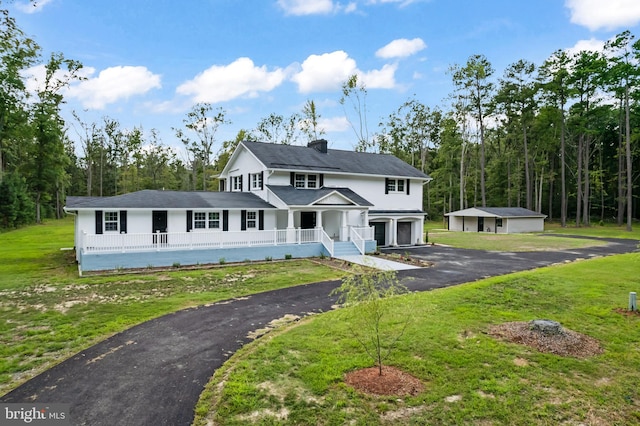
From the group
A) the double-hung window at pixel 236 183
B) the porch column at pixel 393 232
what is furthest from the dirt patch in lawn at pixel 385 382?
the double-hung window at pixel 236 183

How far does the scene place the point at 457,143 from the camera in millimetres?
52406

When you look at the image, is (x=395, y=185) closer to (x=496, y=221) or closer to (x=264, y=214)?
(x=264, y=214)

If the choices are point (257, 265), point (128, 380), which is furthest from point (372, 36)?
point (128, 380)

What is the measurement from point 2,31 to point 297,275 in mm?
13725

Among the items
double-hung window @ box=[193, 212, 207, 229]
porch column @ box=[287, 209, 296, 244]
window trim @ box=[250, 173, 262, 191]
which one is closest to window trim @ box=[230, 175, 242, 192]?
window trim @ box=[250, 173, 262, 191]

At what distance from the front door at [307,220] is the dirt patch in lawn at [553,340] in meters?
15.7

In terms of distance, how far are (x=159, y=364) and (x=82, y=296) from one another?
6.87 meters

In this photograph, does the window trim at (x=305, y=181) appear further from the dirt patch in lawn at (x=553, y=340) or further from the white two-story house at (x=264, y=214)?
the dirt patch in lawn at (x=553, y=340)

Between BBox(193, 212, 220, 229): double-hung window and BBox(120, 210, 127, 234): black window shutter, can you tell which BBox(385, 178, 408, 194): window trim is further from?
BBox(120, 210, 127, 234): black window shutter

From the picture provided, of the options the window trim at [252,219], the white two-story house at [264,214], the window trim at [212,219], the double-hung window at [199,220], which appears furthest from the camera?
the window trim at [252,219]

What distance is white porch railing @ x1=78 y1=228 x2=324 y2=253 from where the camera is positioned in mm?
16641

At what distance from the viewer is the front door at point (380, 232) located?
25.9 metres

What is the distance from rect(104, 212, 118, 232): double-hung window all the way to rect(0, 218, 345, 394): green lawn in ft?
7.45

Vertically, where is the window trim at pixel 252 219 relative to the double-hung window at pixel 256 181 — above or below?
below
